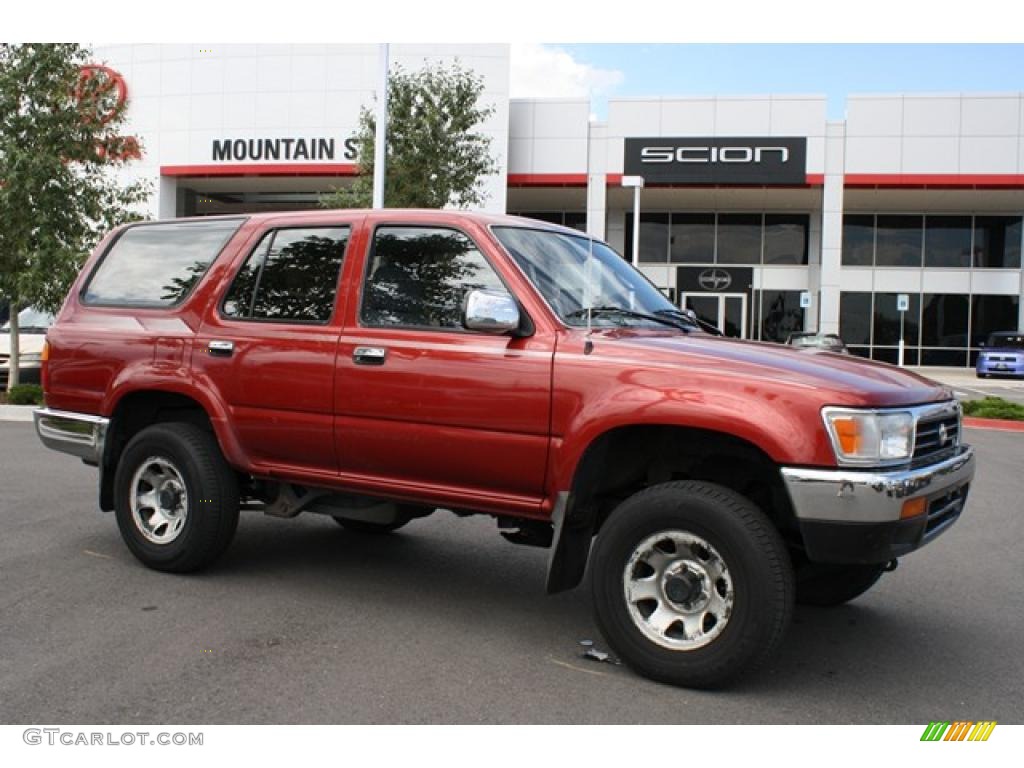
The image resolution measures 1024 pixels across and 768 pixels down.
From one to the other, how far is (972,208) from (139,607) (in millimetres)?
37450

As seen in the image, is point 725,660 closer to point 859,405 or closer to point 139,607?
point 859,405

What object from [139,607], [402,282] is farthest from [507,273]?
[139,607]

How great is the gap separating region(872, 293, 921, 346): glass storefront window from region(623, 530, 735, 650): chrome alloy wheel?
34.8 metres

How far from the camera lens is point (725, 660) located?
154 inches

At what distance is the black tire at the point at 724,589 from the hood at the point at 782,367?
0.51 meters

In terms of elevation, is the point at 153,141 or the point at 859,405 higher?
the point at 153,141

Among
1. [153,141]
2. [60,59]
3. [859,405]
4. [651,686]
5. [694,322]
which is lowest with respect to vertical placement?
[651,686]

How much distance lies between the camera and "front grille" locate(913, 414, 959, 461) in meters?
4.05

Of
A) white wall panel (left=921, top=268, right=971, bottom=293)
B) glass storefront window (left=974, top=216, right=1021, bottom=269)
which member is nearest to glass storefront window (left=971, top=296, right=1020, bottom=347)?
white wall panel (left=921, top=268, right=971, bottom=293)

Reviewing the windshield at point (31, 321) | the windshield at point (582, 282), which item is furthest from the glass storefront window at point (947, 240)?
the windshield at point (582, 282)

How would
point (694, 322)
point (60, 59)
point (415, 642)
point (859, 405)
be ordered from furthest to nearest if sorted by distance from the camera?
point (60, 59) → point (694, 322) → point (415, 642) → point (859, 405)

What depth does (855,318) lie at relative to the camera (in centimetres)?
3669
